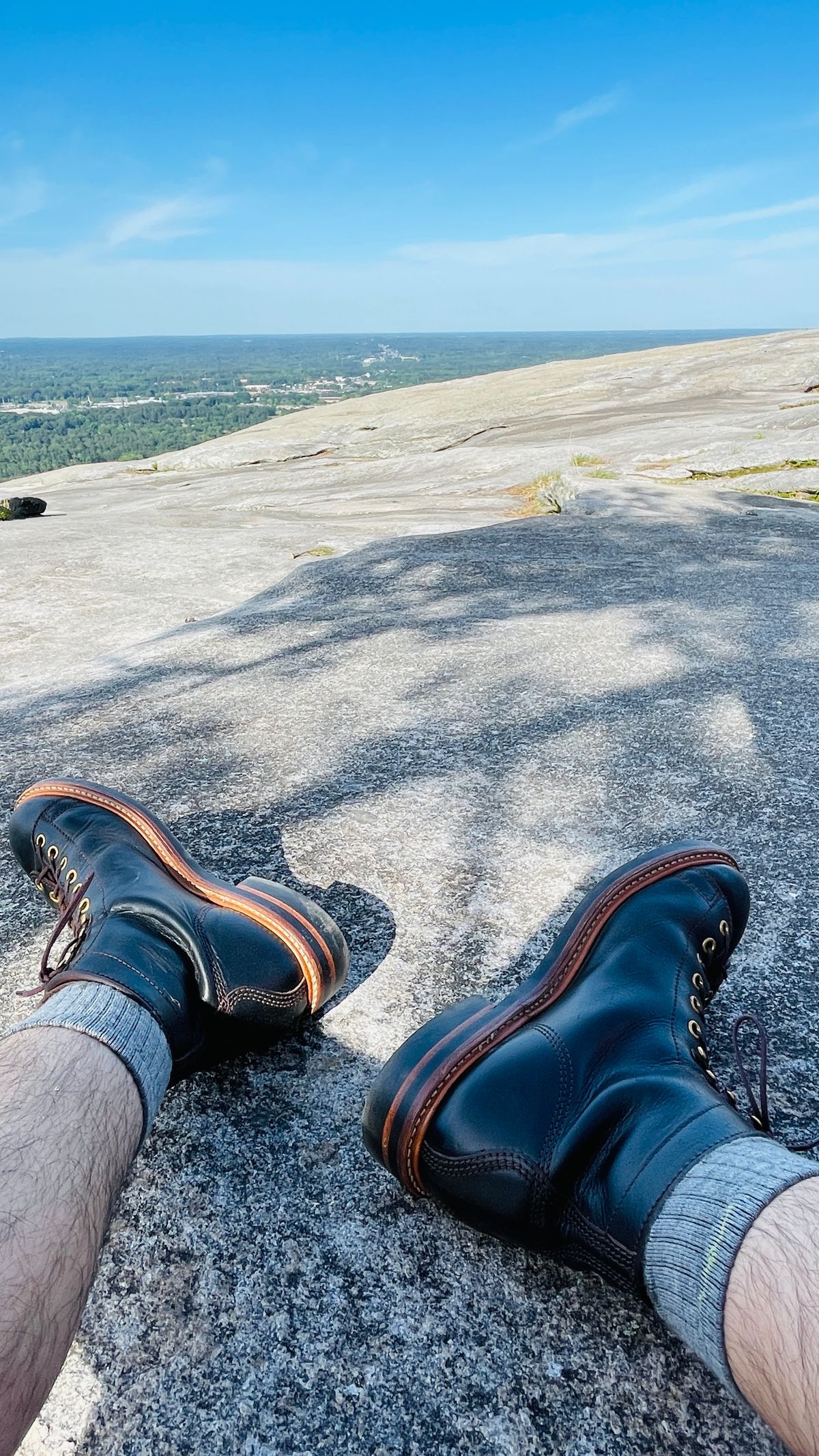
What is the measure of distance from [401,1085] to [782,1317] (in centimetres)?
47

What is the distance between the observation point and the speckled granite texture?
Result: 0.95 m

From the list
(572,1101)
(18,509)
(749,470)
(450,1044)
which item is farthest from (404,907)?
(18,509)

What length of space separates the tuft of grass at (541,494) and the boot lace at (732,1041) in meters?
5.28

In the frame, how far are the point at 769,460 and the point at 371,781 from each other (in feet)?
26.3

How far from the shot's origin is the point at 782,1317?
0.81m

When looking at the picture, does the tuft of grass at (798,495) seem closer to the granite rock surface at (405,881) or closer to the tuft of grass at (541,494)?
the tuft of grass at (541,494)

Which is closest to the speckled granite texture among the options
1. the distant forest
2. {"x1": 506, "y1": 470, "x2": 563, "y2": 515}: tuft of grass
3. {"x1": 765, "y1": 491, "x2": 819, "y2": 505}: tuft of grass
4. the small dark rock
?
{"x1": 765, "y1": 491, "x2": 819, "y2": 505}: tuft of grass

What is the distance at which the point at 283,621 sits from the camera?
12.9ft

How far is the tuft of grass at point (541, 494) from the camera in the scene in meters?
7.65

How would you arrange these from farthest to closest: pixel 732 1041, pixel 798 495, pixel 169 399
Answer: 1. pixel 169 399
2. pixel 798 495
3. pixel 732 1041

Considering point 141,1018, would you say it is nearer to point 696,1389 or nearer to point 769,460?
point 696,1389

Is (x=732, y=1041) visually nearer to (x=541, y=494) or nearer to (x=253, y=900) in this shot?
(x=253, y=900)

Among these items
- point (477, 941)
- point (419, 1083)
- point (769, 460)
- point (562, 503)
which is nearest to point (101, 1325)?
point (419, 1083)

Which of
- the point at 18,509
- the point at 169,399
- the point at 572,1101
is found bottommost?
the point at 572,1101
